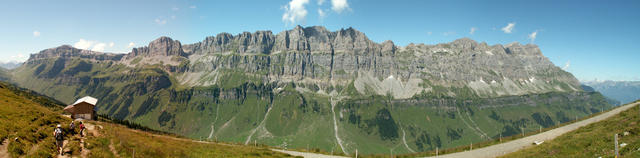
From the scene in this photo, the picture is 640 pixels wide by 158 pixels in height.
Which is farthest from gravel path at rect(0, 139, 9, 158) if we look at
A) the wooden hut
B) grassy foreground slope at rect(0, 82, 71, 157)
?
the wooden hut

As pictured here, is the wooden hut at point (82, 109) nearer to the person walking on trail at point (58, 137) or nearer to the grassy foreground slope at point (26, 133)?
the grassy foreground slope at point (26, 133)

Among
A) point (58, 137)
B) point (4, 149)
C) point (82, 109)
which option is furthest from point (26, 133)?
point (82, 109)

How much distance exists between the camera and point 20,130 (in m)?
26.4

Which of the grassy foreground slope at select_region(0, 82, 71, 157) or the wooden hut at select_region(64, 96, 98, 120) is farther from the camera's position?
the wooden hut at select_region(64, 96, 98, 120)

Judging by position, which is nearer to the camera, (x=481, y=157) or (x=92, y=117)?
(x=481, y=157)

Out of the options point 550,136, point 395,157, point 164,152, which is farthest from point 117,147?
point 550,136

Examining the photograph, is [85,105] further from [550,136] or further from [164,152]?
[550,136]

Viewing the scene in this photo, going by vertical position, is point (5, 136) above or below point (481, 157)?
above

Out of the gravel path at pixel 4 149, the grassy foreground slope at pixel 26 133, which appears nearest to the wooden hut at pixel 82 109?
the grassy foreground slope at pixel 26 133

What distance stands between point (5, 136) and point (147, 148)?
11.8m

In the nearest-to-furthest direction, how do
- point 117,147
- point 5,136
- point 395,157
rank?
point 5,136 < point 117,147 < point 395,157

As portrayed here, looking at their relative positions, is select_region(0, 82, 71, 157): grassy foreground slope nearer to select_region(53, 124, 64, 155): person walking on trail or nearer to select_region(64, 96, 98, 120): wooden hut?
select_region(53, 124, 64, 155): person walking on trail

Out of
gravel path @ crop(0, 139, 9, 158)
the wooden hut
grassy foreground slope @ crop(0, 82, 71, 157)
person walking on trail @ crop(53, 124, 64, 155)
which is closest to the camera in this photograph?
gravel path @ crop(0, 139, 9, 158)

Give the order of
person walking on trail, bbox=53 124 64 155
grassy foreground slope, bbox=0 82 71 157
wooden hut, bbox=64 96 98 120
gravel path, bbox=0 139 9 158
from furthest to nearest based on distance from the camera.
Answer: wooden hut, bbox=64 96 98 120
person walking on trail, bbox=53 124 64 155
grassy foreground slope, bbox=0 82 71 157
gravel path, bbox=0 139 9 158
